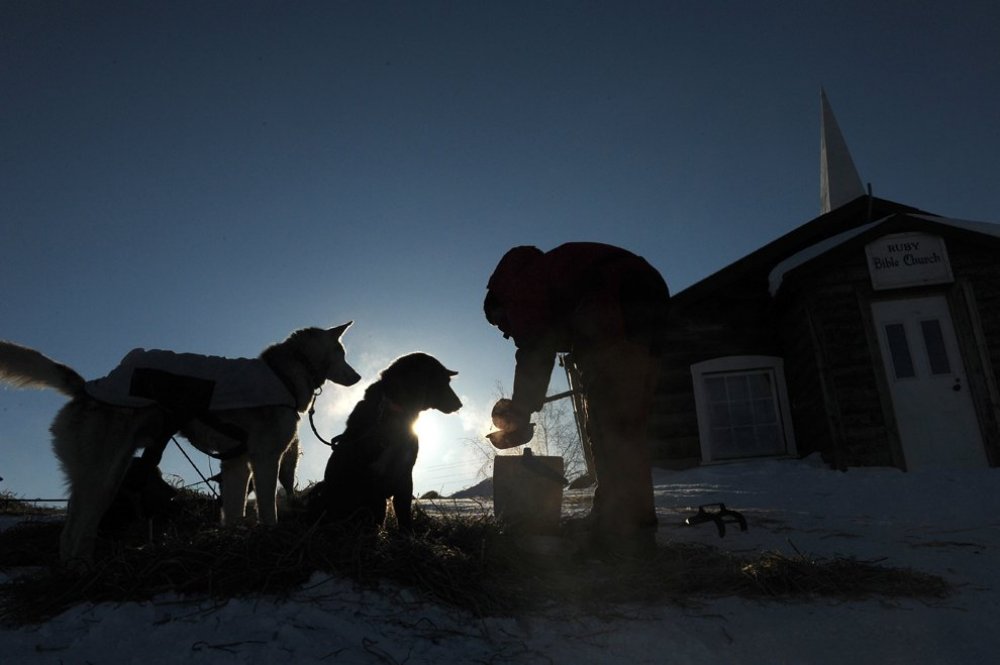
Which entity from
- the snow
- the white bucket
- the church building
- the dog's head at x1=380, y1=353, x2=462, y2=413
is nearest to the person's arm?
the white bucket

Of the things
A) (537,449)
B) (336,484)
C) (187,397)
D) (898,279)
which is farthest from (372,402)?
(537,449)

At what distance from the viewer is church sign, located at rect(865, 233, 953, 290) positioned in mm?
10219

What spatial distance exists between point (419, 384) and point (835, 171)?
24.8m

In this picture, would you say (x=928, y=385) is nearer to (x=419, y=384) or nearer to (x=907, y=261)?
(x=907, y=261)

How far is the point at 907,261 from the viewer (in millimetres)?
10336

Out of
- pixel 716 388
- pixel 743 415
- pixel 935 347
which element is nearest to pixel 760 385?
pixel 743 415

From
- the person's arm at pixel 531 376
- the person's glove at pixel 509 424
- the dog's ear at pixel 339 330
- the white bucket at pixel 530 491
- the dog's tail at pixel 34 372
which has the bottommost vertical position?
the white bucket at pixel 530 491

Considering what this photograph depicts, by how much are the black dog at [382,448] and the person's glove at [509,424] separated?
899 mm

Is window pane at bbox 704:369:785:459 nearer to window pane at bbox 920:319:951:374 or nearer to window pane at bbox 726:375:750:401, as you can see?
window pane at bbox 726:375:750:401

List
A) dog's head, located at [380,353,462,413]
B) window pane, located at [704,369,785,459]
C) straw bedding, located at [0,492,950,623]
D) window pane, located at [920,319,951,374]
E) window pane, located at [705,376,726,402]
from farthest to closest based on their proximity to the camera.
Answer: window pane, located at [705,376,726,402], window pane, located at [704,369,785,459], window pane, located at [920,319,951,374], dog's head, located at [380,353,462,413], straw bedding, located at [0,492,950,623]

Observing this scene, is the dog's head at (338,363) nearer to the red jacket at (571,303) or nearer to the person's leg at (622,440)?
the red jacket at (571,303)

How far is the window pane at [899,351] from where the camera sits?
396 inches

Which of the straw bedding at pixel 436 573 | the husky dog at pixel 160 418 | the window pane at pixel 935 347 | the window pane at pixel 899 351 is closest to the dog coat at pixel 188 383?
the husky dog at pixel 160 418

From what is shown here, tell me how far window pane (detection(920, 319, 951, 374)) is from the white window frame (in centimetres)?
234
